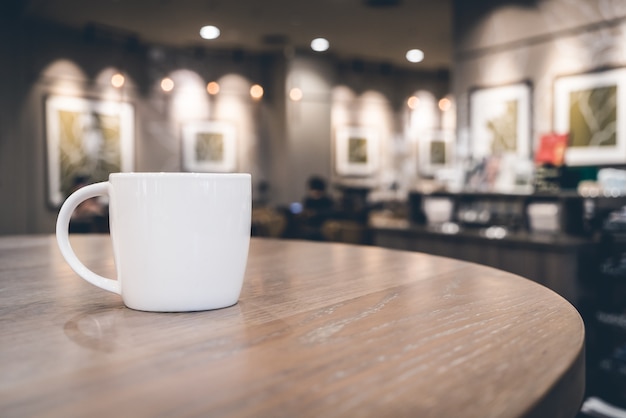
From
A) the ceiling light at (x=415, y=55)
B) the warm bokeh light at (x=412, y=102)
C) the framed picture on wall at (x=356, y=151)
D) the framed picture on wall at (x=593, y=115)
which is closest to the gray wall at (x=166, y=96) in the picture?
the warm bokeh light at (x=412, y=102)

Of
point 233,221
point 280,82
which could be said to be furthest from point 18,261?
point 280,82

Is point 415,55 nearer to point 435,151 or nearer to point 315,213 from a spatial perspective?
point 435,151

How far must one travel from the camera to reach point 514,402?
0.31 metres

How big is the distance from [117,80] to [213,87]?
168 cm

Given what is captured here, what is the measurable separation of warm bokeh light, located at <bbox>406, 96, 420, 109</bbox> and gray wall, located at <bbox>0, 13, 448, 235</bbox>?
0.45 feet

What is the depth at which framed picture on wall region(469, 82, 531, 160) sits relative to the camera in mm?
5254

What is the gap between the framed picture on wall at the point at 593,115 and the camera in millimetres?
4516

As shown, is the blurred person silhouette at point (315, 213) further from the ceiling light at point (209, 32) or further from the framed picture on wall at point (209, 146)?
the ceiling light at point (209, 32)

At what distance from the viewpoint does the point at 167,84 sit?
920cm

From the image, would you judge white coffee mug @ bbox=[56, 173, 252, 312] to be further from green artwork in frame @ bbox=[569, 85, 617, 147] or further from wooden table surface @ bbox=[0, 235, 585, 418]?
green artwork in frame @ bbox=[569, 85, 617, 147]

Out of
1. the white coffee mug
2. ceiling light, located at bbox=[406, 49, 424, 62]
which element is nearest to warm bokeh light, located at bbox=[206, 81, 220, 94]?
ceiling light, located at bbox=[406, 49, 424, 62]

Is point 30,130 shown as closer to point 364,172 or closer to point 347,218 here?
point 347,218

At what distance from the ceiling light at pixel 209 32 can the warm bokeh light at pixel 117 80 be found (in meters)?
1.42

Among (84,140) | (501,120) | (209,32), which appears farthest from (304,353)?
(209,32)
